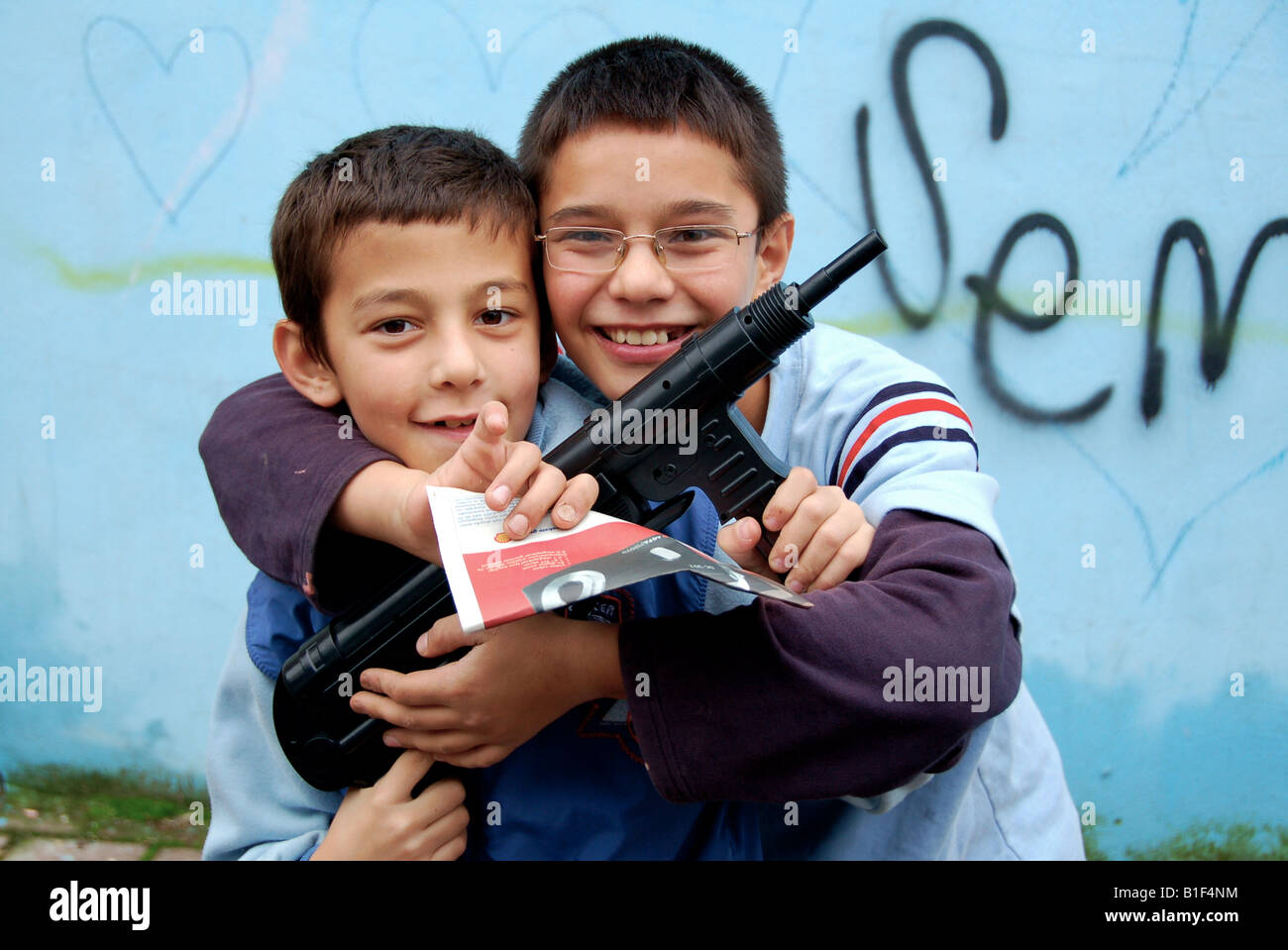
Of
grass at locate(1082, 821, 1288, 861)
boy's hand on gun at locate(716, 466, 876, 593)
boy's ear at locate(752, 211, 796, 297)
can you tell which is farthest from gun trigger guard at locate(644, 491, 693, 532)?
grass at locate(1082, 821, 1288, 861)

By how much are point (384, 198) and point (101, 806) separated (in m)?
2.09

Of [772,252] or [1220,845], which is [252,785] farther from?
[1220,845]

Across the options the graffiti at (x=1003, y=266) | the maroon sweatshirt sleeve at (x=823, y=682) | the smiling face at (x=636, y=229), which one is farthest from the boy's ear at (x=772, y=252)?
the graffiti at (x=1003, y=266)

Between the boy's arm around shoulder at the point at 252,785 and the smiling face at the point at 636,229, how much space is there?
2.10 feet

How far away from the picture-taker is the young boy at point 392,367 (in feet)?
3.99

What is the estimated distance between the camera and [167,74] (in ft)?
8.15

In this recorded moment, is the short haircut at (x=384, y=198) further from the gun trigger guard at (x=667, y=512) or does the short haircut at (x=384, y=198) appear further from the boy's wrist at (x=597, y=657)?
the boy's wrist at (x=597, y=657)

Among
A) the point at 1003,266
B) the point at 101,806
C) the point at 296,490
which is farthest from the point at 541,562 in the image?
the point at 101,806

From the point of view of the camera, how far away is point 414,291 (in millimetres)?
1206

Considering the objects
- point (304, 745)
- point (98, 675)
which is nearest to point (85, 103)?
point (98, 675)

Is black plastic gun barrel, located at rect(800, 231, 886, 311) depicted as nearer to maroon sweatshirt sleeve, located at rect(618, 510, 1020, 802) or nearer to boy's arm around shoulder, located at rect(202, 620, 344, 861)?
maroon sweatshirt sleeve, located at rect(618, 510, 1020, 802)

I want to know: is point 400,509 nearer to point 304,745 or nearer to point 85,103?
point 304,745

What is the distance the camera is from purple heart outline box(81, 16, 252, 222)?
247 cm
